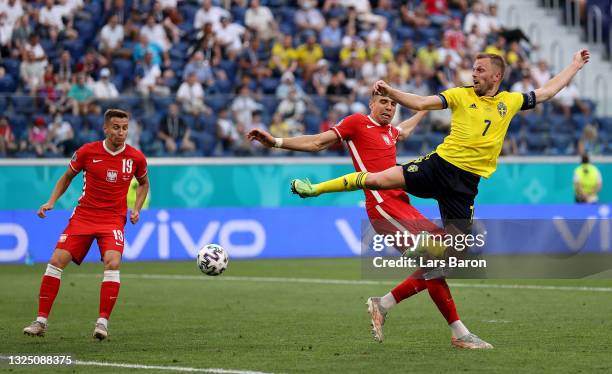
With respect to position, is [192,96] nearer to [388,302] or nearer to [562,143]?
[562,143]

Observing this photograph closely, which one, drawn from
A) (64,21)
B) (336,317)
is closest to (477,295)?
(336,317)

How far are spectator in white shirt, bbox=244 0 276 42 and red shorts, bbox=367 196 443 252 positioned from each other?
16710 millimetres

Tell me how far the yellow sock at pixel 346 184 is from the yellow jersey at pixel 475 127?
29.8 inches

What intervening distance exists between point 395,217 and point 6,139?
44.6 feet

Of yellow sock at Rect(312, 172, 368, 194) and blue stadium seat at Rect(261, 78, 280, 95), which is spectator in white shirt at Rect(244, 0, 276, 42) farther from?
yellow sock at Rect(312, 172, 368, 194)

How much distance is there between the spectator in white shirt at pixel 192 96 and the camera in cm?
2452

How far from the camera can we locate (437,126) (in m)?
26.2

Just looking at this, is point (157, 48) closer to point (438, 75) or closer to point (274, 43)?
point (274, 43)

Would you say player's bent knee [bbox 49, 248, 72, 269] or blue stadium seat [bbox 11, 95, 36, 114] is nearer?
player's bent knee [bbox 49, 248, 72, 269]

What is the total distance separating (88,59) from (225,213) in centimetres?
457

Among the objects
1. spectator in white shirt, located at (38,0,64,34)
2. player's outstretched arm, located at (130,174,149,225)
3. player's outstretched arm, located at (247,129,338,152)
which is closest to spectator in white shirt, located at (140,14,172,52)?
spectator in white shirt, located at (38,0,64,34)

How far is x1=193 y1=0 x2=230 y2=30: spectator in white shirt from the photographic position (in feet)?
90.4

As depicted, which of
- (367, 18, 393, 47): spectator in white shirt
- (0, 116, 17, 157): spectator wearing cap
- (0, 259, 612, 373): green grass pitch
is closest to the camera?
(0, 259, 612, 373): green grass pitch

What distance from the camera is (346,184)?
11.0 meters
